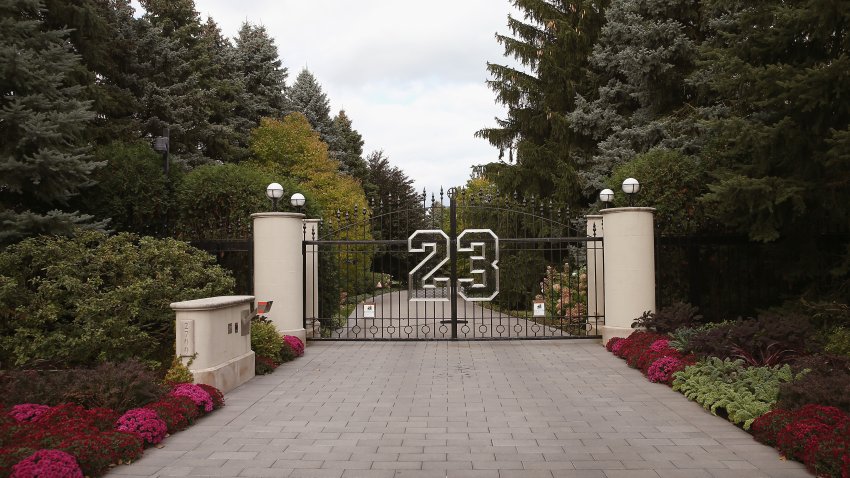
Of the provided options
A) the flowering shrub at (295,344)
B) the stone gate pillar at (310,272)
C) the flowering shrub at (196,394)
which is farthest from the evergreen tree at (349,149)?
the flowering shrub at (196,394)

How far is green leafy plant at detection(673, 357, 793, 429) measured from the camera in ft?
19.9

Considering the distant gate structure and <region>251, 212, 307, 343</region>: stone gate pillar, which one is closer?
<region>251, 212, 307, 343</region>: stone gate pillar

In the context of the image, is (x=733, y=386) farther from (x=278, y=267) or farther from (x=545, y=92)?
(x=545, y=92)

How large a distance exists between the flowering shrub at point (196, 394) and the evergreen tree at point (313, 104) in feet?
104

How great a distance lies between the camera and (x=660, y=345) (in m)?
9.38

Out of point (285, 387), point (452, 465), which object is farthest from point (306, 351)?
point (452, 465)

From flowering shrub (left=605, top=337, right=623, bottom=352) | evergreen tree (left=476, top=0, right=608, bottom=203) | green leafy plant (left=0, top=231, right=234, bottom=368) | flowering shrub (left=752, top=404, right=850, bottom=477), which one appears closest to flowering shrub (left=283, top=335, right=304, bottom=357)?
green leafy plant (left=0, top=231, right=234, bottom=368)

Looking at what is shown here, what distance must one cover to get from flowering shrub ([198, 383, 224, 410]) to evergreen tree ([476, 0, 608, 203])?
50.0 feet

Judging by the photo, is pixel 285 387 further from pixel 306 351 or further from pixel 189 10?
pixel 189 10

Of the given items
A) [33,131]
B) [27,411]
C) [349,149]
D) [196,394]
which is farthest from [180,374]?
[349,149]

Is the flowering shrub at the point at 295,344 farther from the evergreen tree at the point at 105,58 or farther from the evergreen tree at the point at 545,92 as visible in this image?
the evergreen tree at the point at 545,92

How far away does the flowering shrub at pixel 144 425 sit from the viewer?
5.50 m

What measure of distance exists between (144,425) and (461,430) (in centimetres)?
296

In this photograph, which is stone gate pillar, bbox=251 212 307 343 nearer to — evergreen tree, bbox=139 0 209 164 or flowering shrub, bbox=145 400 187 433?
flowering shrub, bbox=145 400 187 433
